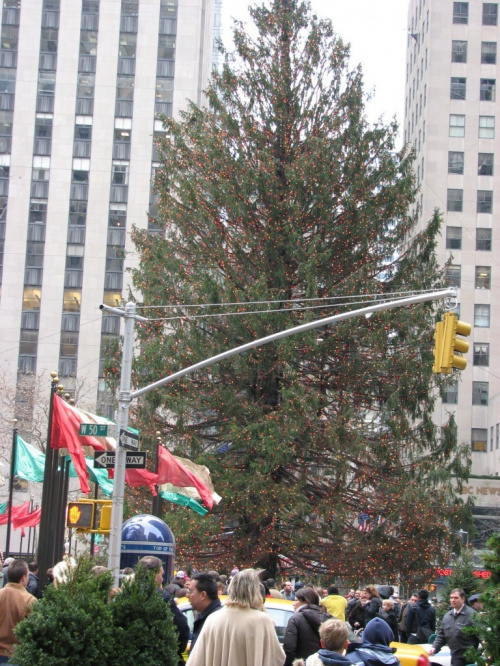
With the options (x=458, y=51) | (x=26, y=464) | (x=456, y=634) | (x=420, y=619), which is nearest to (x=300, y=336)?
(x=26, y=464)

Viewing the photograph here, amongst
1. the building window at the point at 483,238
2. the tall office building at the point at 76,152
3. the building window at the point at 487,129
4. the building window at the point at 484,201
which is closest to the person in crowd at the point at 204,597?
the tall office building at the point at 76,152

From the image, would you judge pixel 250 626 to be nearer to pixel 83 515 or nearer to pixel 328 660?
pixel 328 660

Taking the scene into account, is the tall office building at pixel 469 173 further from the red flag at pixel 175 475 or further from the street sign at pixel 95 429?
the street sign at pixel 95 429

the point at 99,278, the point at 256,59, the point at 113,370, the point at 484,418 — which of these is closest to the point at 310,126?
the point at 256,59

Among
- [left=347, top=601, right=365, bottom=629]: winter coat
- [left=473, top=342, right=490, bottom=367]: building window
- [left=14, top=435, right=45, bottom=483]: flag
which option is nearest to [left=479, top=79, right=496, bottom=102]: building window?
[left=473, top=342, right=490, bottom=367]: building window

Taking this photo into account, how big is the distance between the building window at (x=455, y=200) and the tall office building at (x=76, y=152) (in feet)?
71.5

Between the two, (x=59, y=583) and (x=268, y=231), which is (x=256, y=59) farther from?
(x=59, y=583)

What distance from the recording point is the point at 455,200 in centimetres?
8319

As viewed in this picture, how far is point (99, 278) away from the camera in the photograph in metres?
77.2

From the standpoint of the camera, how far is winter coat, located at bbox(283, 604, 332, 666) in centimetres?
1101

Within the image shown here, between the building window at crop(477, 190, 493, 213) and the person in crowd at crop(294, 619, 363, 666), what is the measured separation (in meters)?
77.6

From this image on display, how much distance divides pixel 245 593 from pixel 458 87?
270 ft

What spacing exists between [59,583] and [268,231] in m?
25.1

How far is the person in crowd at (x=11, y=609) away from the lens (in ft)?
33.4
